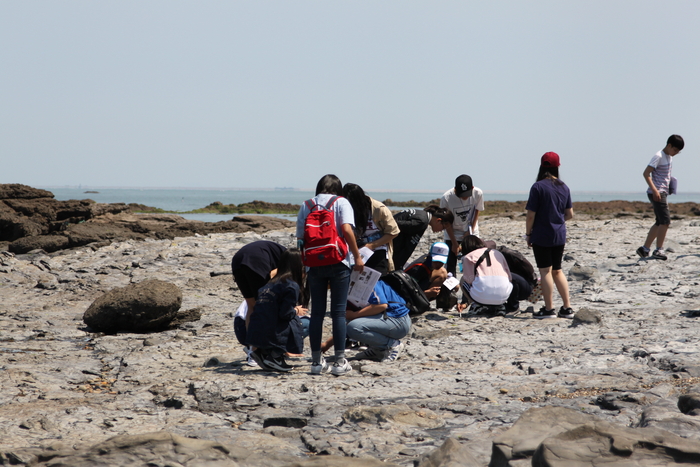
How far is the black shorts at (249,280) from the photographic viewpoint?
5398 millimetres

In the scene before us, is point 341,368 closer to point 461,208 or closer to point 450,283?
point 450,283

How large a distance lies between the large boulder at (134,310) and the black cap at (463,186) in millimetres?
3920

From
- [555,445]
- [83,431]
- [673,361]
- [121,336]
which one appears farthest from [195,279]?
[555,445]

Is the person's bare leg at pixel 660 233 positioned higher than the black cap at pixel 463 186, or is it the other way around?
the black cap at pixel 463 186

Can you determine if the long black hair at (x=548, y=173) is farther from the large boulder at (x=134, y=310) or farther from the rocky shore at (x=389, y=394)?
the large boulder at (x=134, y=310)

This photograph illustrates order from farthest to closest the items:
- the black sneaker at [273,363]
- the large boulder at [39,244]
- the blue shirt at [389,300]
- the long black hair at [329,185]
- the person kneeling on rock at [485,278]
A: the large boulder at [39,244], the person kneeling on rock at [485,278], the blue shirt at [389,300], the black sneaker at [273,363], the long black hair at [329,185]

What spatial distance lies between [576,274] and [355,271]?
568 centimetres

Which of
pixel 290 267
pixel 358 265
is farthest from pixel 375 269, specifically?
pixel 290 267

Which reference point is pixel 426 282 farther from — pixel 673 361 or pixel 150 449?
pixel 150 449

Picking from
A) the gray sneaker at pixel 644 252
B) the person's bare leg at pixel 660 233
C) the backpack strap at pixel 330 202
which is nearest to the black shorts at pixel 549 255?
the backpack strap at pixel 330 202

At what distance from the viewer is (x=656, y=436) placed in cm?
263

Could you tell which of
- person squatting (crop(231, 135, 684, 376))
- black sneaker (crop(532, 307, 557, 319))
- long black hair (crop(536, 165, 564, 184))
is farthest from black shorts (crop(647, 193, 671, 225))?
black sneaker (crop(532, 307, 557, 319))

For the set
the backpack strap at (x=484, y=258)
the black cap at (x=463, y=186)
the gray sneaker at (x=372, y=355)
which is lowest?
the gray sneaker at (x=372, y=355)

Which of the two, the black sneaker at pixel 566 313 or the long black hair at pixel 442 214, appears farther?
the long black hair at pixel 442 214
